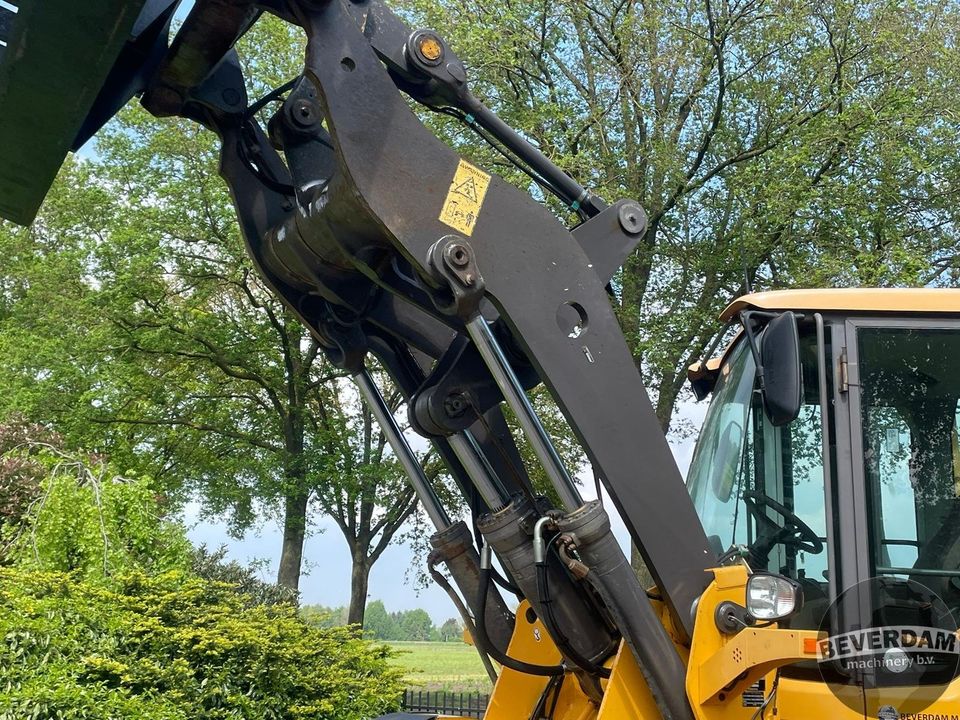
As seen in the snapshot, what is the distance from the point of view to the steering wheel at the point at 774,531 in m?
3.51

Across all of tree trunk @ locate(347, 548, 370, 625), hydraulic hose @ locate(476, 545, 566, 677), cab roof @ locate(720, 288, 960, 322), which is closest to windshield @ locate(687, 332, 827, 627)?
cab roof @ locate(720, 288, 960, 322)

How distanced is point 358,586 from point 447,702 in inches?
176

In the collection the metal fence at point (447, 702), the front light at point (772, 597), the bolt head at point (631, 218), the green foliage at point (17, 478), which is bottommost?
the metal fence at point (447, 702)

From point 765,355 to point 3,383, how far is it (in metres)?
15.4

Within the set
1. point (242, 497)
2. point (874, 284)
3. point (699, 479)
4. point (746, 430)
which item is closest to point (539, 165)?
point (746, 430)

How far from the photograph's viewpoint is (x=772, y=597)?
10.1 feet

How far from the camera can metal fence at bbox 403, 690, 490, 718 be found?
1565 cm

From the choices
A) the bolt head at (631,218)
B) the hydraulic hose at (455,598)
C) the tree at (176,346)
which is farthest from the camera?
the tree at (176,346)

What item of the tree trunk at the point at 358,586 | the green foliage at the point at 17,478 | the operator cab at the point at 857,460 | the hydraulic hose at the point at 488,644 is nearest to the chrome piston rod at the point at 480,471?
the hydraulic hose at the point at 488,644

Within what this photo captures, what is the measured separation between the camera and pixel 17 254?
19.5 m

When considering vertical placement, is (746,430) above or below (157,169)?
below

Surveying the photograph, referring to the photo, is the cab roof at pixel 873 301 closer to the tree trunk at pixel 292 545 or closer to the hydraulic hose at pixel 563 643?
the hydraulic hose at pixel 563 643

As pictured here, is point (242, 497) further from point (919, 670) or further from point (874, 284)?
point (919, 670)

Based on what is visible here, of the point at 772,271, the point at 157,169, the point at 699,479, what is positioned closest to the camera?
the point at 699,479
